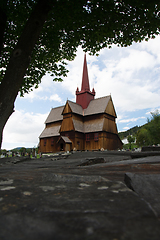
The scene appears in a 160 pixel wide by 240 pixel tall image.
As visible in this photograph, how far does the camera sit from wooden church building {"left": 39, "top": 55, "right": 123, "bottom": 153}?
118 ft

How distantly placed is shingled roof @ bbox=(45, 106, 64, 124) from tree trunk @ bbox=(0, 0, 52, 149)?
124ft

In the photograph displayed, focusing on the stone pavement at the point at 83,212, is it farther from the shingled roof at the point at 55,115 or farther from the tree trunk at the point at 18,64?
the shingled roof at the point at 55,115

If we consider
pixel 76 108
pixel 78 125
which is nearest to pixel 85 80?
pixel 76 108

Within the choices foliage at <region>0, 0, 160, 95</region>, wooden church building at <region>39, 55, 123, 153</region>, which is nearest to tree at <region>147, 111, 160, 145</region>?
wooden church building at <region>39, 55, 123, 153</region>

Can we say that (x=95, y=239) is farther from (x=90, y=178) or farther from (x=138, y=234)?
(x=90, y=178)

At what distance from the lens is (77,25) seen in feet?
26.7

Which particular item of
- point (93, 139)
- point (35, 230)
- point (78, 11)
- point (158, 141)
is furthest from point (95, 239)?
point (158, 141)

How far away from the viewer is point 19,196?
182 centimetres

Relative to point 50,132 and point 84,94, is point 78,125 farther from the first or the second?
point 84,94

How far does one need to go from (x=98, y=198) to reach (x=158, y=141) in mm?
51735

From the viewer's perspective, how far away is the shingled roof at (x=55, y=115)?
44438 millimetres

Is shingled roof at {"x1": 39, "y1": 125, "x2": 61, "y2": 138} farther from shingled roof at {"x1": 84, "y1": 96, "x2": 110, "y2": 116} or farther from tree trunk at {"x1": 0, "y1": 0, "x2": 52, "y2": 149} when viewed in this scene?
tree trunk at {"x1": 0, "y1": 0, "x2": 52, "y2": 149}

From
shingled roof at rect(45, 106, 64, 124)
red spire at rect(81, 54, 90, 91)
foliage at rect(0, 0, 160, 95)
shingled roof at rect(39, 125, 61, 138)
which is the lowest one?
shingled roof at rect(39, 125, 61, 138)

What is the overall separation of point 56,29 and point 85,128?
30636 millimetres
